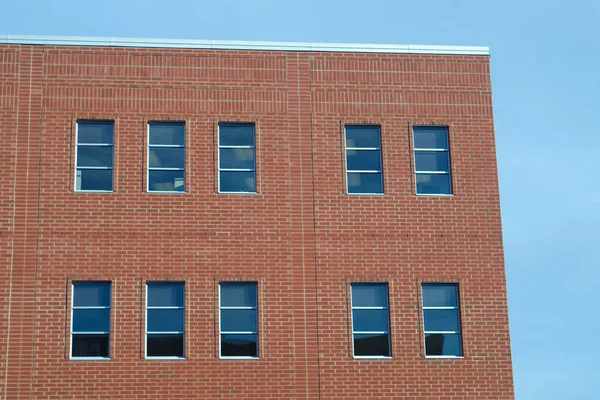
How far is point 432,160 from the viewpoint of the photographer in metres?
26.1

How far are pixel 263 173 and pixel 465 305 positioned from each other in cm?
573

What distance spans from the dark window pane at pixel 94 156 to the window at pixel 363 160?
226 inches

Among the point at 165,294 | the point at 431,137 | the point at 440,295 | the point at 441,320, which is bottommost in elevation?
the point at 441,320

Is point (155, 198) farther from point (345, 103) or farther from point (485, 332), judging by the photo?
point (485, 332)

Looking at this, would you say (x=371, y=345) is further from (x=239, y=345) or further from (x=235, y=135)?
(x=235, y=135)

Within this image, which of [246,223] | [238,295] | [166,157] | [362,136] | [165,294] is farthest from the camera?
[362,136]

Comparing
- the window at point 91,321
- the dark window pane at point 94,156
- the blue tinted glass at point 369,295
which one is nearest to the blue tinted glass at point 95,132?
the dark window pane at point 94,156

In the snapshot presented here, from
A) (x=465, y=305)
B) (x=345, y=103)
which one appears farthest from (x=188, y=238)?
(x=465, y=305)

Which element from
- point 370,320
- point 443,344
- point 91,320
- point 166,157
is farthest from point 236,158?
point 443,344

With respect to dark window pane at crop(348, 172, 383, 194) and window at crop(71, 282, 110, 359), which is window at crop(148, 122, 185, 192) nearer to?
window at crop(71, 282, 110, 359)

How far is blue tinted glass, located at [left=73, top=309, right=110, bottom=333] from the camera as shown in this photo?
2394cm

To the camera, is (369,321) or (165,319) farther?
(369,321)

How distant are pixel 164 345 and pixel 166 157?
4.47 m

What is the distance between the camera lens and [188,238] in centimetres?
2452
